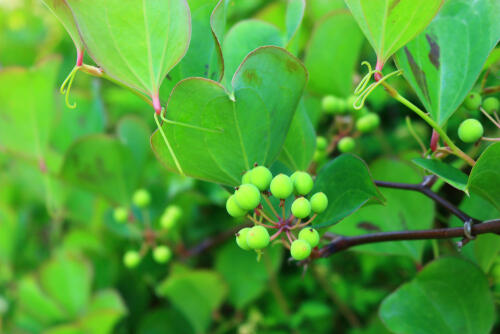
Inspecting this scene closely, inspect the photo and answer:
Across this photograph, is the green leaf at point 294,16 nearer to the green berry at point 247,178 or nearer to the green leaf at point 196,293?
the green berry at point 247,178

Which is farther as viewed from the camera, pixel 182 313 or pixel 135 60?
pixel 182 313

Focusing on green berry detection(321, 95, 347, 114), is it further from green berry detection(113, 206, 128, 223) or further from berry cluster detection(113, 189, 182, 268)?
green berry detection(113, 206, 128, 223)

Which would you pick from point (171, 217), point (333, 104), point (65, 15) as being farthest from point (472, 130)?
point (171, 217)

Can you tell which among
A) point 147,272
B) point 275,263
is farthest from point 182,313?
point 275,263

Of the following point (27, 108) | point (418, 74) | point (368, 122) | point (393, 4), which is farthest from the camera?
point (27, 108)

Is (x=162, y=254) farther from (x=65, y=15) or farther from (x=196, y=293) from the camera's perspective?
(x=65, y=15)

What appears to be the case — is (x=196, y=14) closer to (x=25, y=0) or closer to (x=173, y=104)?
(x=173, y=104)

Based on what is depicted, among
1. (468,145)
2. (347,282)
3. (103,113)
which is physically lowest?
(347,282)

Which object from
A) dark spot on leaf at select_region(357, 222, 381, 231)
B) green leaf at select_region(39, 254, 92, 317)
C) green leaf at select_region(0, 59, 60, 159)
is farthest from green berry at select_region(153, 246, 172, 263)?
dark spot on leaf at select_region(357, 222, 381, 231)
